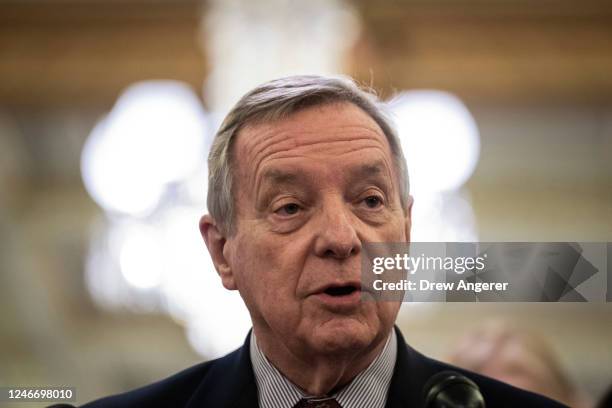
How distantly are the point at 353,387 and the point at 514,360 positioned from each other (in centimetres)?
67

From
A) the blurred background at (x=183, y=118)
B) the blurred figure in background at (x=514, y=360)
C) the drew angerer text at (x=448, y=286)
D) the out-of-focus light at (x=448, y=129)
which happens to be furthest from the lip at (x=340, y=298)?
the out-of-focus light at (x=448, y=129)

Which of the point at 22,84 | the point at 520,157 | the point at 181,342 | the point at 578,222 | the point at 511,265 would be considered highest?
the point at 511,265

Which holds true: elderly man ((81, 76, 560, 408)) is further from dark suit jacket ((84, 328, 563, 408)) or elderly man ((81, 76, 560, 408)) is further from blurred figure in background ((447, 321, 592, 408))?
blurred figure in background ((447, 321, 592, 408))

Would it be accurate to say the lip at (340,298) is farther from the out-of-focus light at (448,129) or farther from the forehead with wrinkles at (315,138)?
the out-of-focus light at (448,129)

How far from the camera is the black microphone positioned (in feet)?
4.11

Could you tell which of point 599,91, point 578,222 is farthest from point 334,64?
point 578,222

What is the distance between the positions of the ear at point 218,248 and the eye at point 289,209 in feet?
0.59

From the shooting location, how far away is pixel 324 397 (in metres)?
1.65

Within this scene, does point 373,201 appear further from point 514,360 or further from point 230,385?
point 514,360

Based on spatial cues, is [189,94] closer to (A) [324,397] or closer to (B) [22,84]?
(B) [22,84]

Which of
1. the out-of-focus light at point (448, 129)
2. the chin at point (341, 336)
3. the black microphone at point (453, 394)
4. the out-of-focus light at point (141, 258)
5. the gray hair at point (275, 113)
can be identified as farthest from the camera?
the out-of-focus light at point (448, 129)

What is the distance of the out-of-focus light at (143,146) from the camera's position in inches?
218

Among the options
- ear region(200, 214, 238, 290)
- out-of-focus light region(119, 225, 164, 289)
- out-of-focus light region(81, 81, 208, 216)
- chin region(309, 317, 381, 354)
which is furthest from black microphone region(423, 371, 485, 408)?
out-of-focus light region(81, 81, 208, 216)

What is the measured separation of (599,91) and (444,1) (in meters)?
1.23
